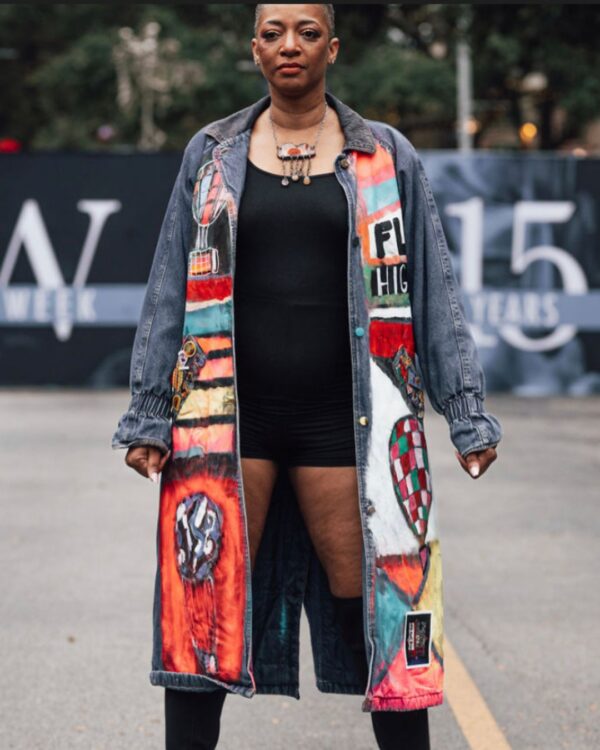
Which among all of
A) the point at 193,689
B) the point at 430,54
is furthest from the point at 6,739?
the point at 430,54

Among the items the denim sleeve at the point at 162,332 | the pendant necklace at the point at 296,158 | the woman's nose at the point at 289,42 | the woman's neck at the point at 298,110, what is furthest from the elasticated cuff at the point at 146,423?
the woman's nose at the point at 289,42

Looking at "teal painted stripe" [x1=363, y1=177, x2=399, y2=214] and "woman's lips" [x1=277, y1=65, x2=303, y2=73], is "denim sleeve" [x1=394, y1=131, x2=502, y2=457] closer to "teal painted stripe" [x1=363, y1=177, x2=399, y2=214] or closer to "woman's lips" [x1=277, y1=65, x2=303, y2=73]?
"teal painted stripe" [x1=363, y1=177, x2=399, y2=214]

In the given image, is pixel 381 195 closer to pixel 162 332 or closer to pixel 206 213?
pixel 206 213

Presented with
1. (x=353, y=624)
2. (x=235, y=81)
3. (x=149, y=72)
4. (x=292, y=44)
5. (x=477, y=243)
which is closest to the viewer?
(x=292, y=44)

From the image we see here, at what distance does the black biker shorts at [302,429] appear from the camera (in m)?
3.42

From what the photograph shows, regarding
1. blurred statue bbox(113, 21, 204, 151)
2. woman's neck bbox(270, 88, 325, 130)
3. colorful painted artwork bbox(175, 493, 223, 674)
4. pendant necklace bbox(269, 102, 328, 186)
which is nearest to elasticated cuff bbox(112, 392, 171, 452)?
colorful painted artwork bbox(175, 493, 223, 674)

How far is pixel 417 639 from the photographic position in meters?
3.40

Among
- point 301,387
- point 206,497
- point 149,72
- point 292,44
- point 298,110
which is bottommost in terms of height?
point 206,497

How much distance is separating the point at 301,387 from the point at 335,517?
29 centimetres

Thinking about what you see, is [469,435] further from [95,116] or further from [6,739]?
[95,116]

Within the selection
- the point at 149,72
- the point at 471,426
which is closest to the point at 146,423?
the point at 471,426

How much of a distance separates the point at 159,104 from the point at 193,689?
44377mm

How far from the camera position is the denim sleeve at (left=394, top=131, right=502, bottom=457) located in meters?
3.44

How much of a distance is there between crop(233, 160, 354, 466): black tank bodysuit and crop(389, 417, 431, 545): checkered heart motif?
0.33ft
